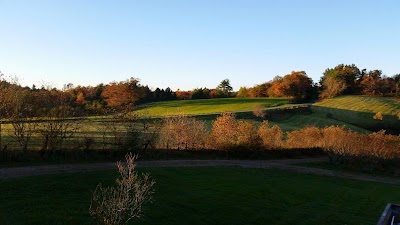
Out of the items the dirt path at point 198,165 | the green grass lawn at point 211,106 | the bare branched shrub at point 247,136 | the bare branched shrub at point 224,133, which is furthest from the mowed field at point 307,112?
the dirt path at point 198,165

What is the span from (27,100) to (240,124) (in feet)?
64.2

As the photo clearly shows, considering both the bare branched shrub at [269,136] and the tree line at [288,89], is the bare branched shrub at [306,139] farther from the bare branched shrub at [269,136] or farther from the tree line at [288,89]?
the tree line at [288,89]

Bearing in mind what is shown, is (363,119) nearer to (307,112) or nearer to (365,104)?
(307,112)

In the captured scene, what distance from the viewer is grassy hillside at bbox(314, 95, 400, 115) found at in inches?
3017

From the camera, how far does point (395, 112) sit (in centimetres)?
7444

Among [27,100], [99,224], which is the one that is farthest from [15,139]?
[99,224]

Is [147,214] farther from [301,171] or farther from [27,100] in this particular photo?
[301,171]

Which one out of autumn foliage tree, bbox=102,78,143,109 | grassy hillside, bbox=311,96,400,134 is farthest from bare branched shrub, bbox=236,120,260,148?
autumn foliage tree, bbox=102,78,143,109

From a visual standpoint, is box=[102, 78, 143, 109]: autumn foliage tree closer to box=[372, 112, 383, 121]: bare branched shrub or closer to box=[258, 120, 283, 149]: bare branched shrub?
box=[258, 120, 283, 149]: bare branched shrub

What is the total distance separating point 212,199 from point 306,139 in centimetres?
2925

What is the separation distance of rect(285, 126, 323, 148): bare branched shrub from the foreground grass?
52.6ft

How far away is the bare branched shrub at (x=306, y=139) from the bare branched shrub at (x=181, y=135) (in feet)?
40.8

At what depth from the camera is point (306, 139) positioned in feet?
145

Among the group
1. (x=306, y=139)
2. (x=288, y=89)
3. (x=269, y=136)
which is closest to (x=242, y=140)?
(x=269, y=136)
